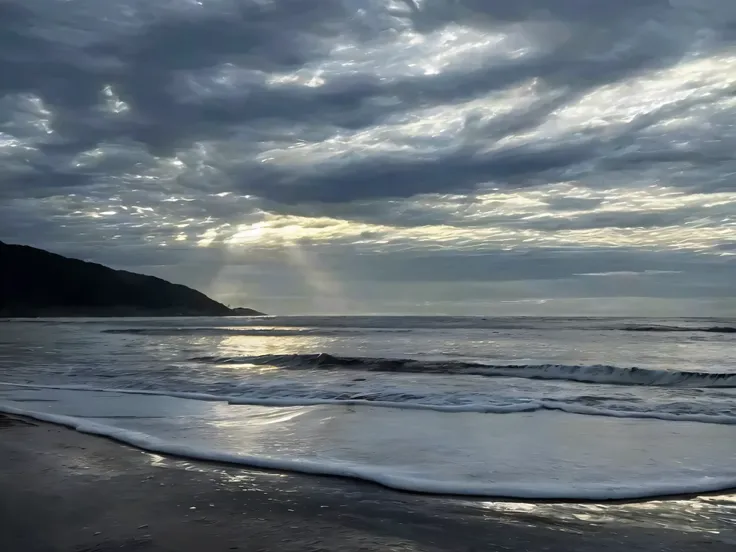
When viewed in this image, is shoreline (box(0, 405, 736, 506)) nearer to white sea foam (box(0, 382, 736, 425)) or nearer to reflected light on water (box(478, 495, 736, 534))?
reflected light on water (box(478, 495, 736, 534))

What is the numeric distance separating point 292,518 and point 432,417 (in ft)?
18.7

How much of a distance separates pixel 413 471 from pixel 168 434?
12.7ft

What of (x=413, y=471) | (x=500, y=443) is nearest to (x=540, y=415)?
(x=500, y=443)

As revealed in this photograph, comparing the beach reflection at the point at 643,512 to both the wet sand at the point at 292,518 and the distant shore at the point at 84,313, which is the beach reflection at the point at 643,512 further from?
the distant shore at the point at 84,313

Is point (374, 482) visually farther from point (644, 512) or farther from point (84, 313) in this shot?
point (84, 313)

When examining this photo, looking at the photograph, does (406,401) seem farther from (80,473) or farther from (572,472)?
(80,473)

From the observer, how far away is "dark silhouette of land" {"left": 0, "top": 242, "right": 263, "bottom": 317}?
129m

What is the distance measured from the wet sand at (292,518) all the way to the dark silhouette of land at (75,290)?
134m

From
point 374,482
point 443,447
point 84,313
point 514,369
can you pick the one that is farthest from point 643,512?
point 84,313

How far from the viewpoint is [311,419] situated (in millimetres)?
9773

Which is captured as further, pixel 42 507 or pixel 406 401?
pixel 406 401

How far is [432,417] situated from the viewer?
33.7 feet

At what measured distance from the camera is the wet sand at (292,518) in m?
4.29

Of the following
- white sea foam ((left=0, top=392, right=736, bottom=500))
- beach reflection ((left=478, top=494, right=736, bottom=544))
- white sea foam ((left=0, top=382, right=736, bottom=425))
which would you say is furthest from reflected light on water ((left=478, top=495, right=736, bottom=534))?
white sea foam ((left=0, top=382, right=736, bottom=425))
